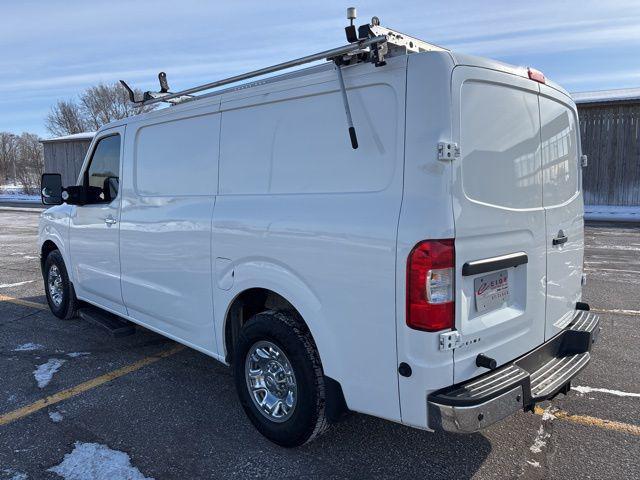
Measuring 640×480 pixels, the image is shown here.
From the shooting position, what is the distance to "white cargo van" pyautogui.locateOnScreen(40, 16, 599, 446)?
2518 mm

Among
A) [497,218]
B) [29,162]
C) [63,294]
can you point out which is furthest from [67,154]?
[497,218]

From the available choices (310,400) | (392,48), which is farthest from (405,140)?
(310,400)

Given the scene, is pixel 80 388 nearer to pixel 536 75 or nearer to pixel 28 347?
pixel 28 347

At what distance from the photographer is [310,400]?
2.99 m

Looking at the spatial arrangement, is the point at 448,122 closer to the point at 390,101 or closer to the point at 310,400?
the point at 390,101

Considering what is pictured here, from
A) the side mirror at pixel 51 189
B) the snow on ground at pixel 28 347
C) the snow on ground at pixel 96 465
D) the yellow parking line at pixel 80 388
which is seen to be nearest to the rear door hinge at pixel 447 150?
the snow on ground at pixel 96 465

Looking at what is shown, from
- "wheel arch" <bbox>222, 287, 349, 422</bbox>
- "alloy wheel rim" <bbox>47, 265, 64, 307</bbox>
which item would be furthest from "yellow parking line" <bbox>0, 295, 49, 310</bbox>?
"wheel arch" <bbox>222, 287, 349, 422</bbox>

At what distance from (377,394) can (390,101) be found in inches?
60.2

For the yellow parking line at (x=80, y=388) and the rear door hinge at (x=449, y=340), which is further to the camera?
the yellow parking line at (x=80, y=388)

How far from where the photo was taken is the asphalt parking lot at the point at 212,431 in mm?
3062

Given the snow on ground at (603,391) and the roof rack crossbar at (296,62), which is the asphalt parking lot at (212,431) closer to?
the snow on ground at (603,391)

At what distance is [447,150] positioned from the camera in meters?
2.47

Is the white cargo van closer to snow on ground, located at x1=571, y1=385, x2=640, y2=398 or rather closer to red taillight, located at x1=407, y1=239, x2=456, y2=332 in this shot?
red taillight, located at x1=407, y1=239, x2=456, y2=332

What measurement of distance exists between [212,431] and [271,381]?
62 cm
